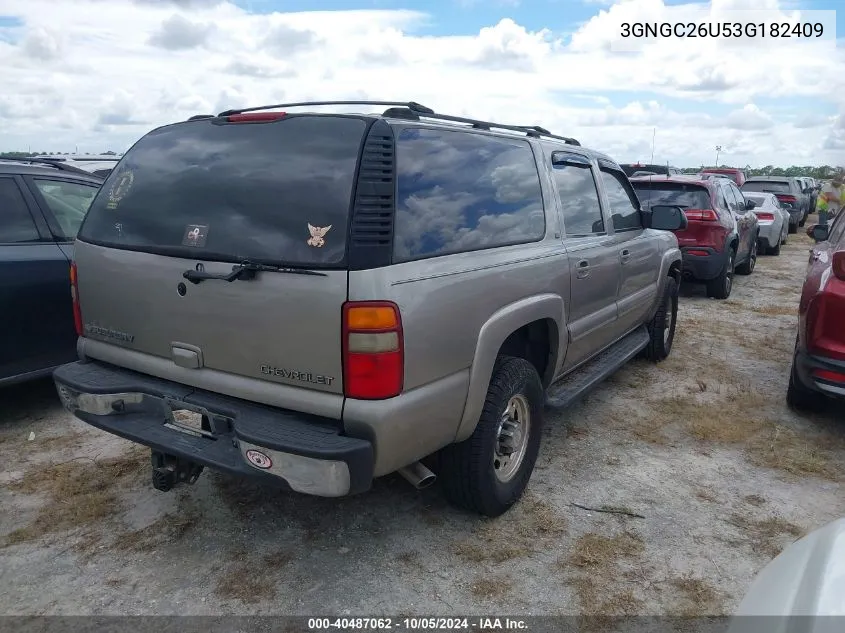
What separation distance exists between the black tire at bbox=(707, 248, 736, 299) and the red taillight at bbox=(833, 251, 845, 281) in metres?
5.35

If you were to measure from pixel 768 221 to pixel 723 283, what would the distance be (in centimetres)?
600

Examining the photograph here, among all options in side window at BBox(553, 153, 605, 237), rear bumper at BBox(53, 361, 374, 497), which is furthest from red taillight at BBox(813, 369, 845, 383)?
rear bumper at BBox(53, 361, 374, 497)

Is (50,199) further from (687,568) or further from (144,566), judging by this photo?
(687,568)

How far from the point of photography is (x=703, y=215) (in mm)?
9102

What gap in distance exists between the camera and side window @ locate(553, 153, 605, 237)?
4.11m

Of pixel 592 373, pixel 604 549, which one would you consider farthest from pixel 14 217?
pixel 604 549

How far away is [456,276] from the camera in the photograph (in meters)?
2.87

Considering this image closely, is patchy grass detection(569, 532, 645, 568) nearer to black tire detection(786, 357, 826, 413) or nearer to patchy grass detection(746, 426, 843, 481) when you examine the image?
patchy grass detection(746, 426, 843, 481)

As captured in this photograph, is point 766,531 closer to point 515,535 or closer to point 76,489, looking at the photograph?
point 515,535

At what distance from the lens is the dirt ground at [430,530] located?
284 centimetres

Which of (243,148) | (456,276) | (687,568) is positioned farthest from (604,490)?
(243,148)

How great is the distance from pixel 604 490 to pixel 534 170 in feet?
6.17

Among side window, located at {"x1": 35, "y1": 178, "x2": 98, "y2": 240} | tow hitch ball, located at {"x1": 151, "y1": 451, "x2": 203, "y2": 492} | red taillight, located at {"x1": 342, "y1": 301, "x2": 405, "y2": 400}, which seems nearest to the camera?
red taillight, located at {"x1": 342, "y1": 301, "x2": 405, "y2": 400}

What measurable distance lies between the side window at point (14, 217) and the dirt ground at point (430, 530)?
4.20 ft
